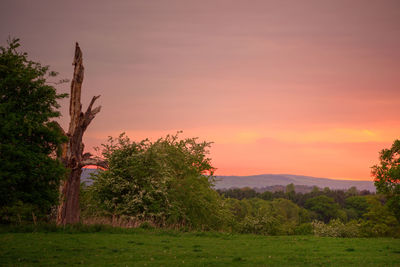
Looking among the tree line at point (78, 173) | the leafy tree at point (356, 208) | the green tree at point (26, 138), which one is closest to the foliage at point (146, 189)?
the tree line at point (78, 173)

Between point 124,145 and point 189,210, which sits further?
point 189,210

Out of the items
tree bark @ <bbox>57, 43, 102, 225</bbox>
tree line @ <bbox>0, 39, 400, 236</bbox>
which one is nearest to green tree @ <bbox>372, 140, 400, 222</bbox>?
tree line @ <bbox>0, 39, 400, 236</bbox>

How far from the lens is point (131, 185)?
31.9 m

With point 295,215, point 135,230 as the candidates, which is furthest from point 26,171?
point 295,215

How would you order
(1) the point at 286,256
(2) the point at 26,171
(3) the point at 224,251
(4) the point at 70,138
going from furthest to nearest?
(4) the point at 70,138 < (2) the point at 26,171 < (3) the point at 224,251 < (1) the point at 286,256

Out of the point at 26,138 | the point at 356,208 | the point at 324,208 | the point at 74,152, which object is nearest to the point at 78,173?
the point at 74,152

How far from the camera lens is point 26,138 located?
25.7 meters

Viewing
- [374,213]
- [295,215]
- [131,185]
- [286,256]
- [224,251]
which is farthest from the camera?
[295,215]

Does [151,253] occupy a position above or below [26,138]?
below

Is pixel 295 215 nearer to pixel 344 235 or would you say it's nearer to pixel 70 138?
pixel 344 235

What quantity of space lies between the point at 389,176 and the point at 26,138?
49630mm

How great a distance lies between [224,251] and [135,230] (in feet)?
30.4

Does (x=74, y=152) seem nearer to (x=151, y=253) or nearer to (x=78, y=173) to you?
(x=78, y=173)

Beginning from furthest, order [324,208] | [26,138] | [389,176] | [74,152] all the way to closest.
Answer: [324,208]
[389,176]
[74,152]
[26,138]
